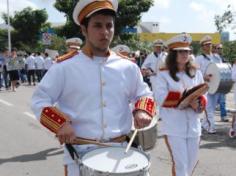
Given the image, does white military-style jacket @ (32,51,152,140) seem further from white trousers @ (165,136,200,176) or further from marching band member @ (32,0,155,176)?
white trousers @ (165,136,200,176)

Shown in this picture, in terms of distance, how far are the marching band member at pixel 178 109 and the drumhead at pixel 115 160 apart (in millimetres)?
2151

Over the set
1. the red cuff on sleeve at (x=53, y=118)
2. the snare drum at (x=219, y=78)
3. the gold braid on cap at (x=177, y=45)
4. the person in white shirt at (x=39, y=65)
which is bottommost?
the person in white shirt at (x=39, y=65)

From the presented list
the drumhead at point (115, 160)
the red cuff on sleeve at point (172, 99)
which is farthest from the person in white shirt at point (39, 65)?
the drumhead at point (115, 160)

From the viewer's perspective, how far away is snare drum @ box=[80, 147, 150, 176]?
275 cm

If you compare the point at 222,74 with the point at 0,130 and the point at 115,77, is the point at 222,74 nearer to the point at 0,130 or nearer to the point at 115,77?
the point at 0,130

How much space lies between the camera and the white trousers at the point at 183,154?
5043 mm

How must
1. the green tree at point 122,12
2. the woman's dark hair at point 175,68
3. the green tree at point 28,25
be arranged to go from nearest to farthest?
1. the woman's dark hair at point 175,68
2. the green tree at point 122,12
3. the green tree at point 28,25

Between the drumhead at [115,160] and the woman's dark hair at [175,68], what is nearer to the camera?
the drumhead at [115,160]

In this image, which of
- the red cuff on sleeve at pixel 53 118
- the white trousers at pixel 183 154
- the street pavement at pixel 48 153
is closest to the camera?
the red cuff on sleeve at pixel 53 118

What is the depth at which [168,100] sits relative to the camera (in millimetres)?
5250

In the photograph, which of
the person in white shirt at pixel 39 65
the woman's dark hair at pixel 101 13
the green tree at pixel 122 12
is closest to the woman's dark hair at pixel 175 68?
the woman's dark hair at pixel 101 13

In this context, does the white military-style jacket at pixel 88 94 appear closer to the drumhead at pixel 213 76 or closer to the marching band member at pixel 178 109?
the marching band member at pixel 178 109

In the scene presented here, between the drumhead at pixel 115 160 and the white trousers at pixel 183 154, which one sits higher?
the drumhead at pixel 115 160

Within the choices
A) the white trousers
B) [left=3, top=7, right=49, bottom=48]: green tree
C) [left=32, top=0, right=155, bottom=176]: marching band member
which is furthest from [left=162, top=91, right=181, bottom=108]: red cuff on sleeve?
[left=3, top=7, right=49, bottom=48]: green tree
